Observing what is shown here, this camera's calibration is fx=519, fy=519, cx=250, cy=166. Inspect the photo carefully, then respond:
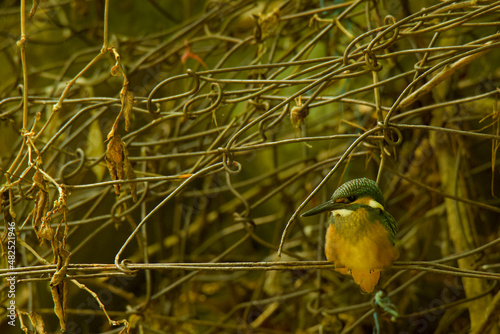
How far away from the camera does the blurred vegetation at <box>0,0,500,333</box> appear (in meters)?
1.25

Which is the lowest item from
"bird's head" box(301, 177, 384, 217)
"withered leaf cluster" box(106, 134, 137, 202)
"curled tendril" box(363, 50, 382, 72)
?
"bird's head" box(301, 177, 384, 217)

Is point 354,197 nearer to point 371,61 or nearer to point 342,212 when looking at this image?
point 342,212

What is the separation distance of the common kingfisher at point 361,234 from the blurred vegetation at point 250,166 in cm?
19

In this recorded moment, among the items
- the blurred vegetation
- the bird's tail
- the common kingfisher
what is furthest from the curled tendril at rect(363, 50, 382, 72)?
the bird's tail

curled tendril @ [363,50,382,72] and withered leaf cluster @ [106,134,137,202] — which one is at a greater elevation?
curled tendril @ [363,50,382,72]

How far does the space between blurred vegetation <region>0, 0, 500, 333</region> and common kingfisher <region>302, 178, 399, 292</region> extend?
19cm

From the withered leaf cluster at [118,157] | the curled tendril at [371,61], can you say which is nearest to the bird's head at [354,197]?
the curled tendril at [371,61]

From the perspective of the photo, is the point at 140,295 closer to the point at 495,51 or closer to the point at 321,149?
the point at 321,149

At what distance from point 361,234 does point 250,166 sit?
1.40m

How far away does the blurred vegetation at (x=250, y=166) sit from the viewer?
4.11 ft

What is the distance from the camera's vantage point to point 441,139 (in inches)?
60.6

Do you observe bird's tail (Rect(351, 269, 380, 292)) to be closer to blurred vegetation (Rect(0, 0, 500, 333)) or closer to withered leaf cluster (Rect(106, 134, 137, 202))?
blurred vegetation (Rect(0, 0, 500, 333))

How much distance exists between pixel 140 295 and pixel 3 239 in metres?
1.20

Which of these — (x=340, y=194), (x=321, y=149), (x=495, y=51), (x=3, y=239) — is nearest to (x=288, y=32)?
(x=321, y=149)
